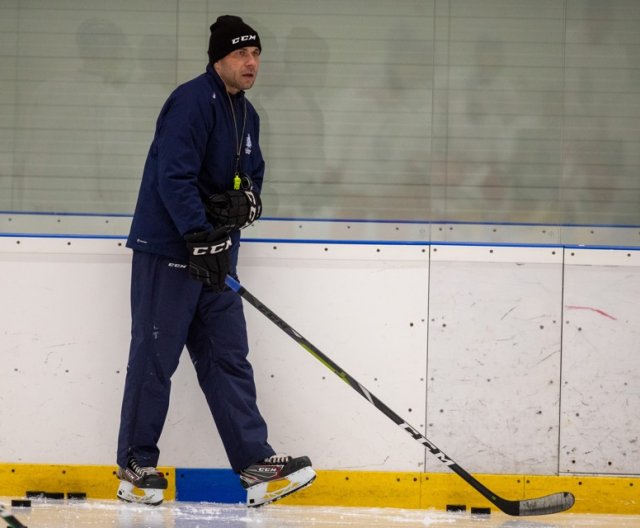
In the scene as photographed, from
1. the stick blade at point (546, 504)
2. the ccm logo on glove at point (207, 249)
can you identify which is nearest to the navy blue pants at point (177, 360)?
the ccm logo on glove at point (207, 249)

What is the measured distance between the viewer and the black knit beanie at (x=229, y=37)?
3730mm

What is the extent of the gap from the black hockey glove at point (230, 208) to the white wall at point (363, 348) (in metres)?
0.37

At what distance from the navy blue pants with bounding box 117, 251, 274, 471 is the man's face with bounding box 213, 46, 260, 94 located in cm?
66

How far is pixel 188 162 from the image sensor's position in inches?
142

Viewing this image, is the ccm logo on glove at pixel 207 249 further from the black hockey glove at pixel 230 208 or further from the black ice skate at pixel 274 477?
the black ice skate at pixel 274 477

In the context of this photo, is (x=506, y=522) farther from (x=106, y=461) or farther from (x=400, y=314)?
(x=106, y=461)

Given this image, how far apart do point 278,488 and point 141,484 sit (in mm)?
465

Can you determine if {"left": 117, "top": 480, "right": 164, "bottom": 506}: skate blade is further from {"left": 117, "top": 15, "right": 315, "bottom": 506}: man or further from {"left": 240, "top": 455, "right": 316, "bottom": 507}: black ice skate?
{"left": 240, "top": 455, "right": 316, "bottom": 507}: black ice skate

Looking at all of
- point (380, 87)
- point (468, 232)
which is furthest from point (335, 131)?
point (468, 232)

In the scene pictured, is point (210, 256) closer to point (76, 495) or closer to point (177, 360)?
point (177, 360)

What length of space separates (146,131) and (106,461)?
1243 mm

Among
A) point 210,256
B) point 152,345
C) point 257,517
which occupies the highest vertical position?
point 210,256

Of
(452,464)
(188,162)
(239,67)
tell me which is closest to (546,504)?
(452,464)

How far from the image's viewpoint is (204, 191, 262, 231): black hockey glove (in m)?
3.72
